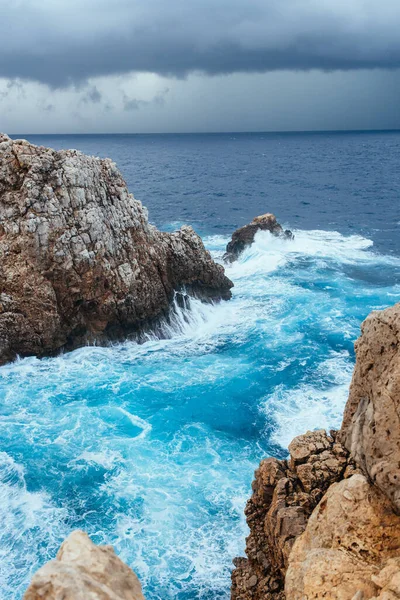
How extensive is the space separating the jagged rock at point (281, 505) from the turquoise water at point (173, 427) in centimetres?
430

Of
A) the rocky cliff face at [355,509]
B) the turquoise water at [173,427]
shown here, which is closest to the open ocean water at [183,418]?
the turquoise water at [173,427]

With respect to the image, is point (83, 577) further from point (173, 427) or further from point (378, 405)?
point (173, 427)

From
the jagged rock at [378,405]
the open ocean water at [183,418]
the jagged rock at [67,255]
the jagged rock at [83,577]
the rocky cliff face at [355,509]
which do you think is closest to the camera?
the jagged rock at [83,577]

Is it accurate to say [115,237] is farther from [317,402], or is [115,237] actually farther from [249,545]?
[249,545]

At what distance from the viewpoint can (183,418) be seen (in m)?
34.4

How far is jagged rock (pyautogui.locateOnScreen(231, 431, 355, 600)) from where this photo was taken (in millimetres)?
17281

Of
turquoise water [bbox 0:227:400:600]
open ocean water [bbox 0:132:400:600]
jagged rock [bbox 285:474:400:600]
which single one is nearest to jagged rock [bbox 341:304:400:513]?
jagged rock [bbox 285:474:400:600]

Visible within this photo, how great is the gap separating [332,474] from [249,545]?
4.53 meters

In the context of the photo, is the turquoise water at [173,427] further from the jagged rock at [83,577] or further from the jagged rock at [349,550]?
the jagged rock at [83,577]

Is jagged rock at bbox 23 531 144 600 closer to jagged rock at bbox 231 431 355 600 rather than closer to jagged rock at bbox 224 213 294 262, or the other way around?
Result: jagged rock at bbox 231 431 355 600

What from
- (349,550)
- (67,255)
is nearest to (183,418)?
(67,255)

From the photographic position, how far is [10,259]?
1585 inches

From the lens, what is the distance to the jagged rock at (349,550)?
11594mm

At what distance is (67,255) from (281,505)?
29.0m
